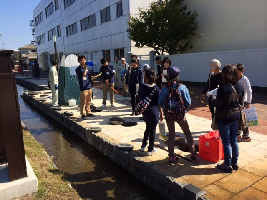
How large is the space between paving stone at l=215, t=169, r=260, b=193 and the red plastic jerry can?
44cm

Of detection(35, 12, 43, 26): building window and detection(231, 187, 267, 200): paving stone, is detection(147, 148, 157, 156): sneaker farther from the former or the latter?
detection(35, 12, 43, 26): building window

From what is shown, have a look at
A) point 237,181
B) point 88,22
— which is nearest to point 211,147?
point 237,181

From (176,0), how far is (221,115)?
1431 cm

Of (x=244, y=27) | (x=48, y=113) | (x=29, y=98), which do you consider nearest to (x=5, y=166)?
(x=48, y=113)

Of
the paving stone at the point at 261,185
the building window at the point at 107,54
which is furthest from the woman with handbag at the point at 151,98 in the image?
the building window at the point at 107,54

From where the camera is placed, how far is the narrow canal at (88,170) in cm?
391

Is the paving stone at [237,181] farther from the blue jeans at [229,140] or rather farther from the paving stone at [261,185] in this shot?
the blue jeans at [229,140]

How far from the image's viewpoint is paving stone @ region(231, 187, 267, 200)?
3000 millimetres

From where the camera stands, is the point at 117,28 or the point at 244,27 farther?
the point at 117,28

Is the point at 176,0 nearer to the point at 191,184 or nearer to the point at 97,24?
the point at 97,24

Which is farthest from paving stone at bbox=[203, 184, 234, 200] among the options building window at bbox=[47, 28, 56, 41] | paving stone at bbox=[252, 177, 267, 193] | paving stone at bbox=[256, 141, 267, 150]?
building window at bbox=[47, 28, 56, 41]

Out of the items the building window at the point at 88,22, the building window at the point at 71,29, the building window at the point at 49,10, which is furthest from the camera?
the building window at the point at 49,10

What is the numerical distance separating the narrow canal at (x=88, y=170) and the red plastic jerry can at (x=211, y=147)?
115cm

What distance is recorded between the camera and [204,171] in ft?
12.3
